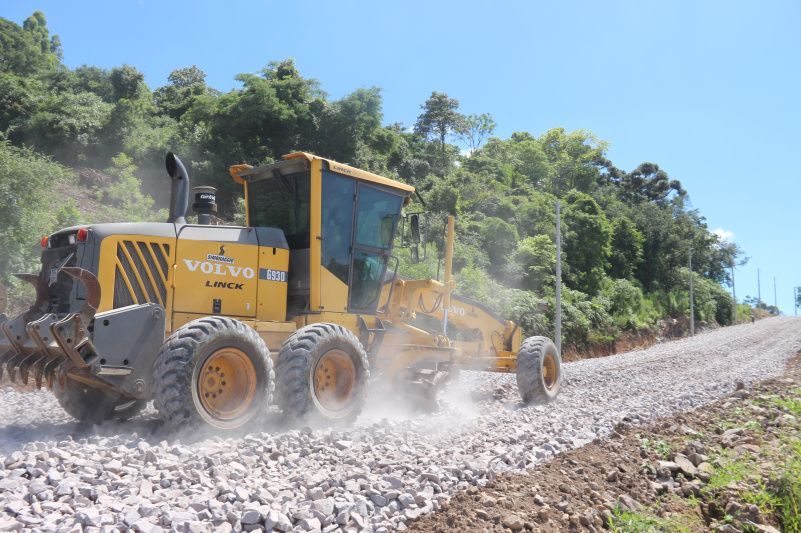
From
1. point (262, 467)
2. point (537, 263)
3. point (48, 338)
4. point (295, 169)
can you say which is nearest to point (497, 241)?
point (537, 263)

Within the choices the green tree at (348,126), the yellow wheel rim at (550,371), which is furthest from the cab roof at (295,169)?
the green tree at (348,126)

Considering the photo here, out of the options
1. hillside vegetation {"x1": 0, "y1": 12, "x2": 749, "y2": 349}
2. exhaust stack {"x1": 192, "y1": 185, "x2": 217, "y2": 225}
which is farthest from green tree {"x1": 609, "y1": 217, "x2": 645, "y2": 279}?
exhaust stack {"x1": 192, "y1": 185, "x2": 217, "y2": 225}

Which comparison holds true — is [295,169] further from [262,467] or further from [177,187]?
[262,467]

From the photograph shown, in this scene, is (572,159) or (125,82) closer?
(125,82)

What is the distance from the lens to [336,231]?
7.23 meters

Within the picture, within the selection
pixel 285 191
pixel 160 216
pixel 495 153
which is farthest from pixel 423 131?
pixel 285 191

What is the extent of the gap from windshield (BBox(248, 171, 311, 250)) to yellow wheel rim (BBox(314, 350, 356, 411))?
141cm

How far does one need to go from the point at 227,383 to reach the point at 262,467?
1.35 m

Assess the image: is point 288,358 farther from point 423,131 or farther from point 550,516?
point 423,131

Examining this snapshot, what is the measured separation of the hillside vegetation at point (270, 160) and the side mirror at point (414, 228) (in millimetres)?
10114

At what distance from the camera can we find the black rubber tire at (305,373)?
5906mm

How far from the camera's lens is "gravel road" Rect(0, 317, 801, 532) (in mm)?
3512

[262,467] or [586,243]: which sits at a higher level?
[586,243]

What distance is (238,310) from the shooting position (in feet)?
21.2
